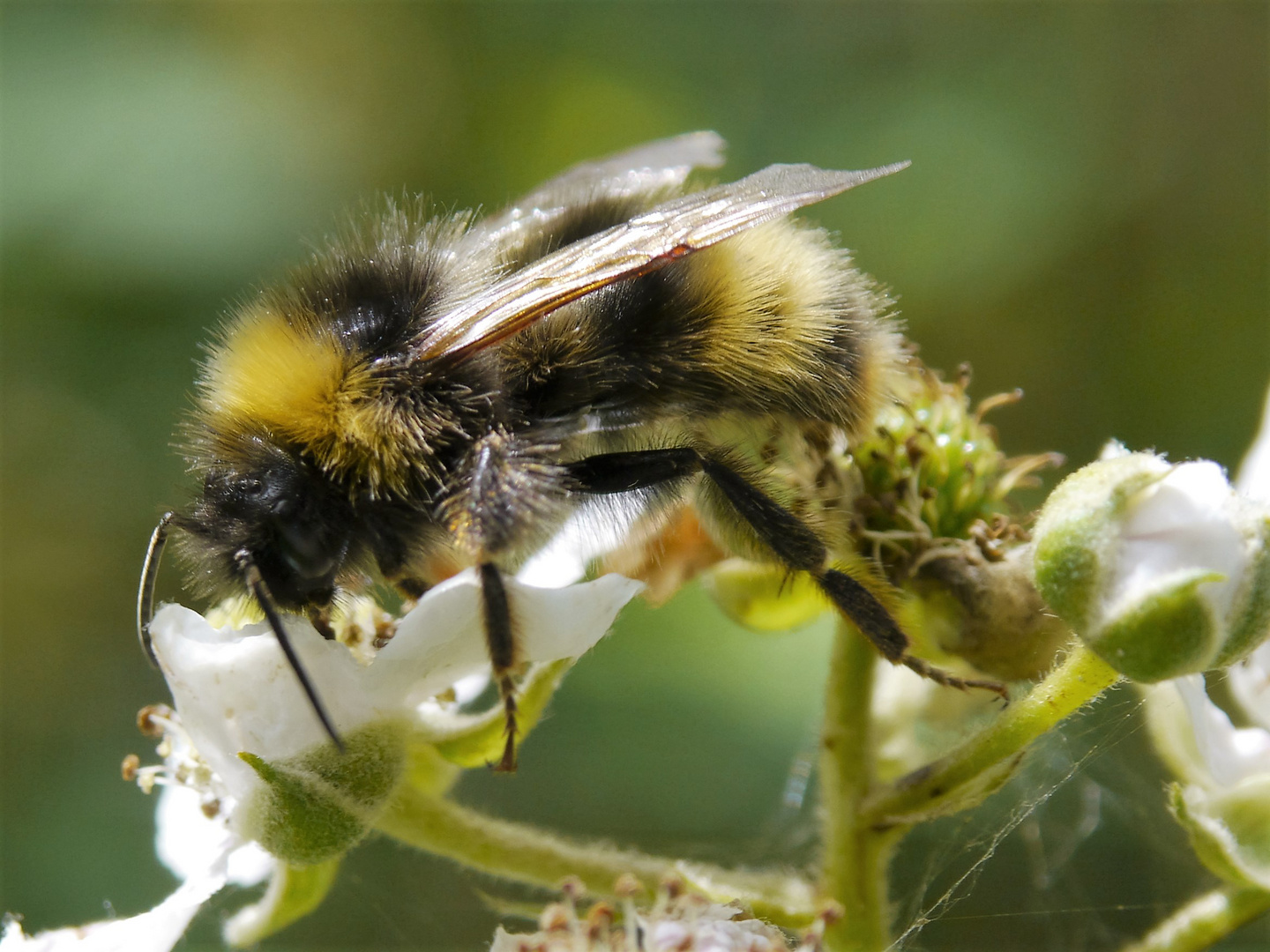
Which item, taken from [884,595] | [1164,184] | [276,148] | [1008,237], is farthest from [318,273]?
[1164,184]

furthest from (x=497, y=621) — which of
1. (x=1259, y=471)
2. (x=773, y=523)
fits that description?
(x=1259, y=471)

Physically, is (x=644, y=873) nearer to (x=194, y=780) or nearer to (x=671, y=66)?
(x=194, y=780)

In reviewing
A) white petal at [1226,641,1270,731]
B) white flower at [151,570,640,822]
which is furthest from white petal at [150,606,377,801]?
white petal at [1226,641,1270,731]

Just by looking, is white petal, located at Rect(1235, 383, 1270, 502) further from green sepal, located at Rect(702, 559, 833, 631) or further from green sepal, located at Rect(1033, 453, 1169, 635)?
green sepal, located at Rect(702, 559, 833, 631)

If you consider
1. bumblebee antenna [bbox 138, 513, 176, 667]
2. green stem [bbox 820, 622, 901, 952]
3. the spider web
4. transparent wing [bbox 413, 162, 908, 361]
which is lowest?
the spider web

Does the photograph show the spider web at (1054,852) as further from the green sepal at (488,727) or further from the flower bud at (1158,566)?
the green sepal at (488,727)

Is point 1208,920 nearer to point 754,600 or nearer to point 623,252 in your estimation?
point 754,600
